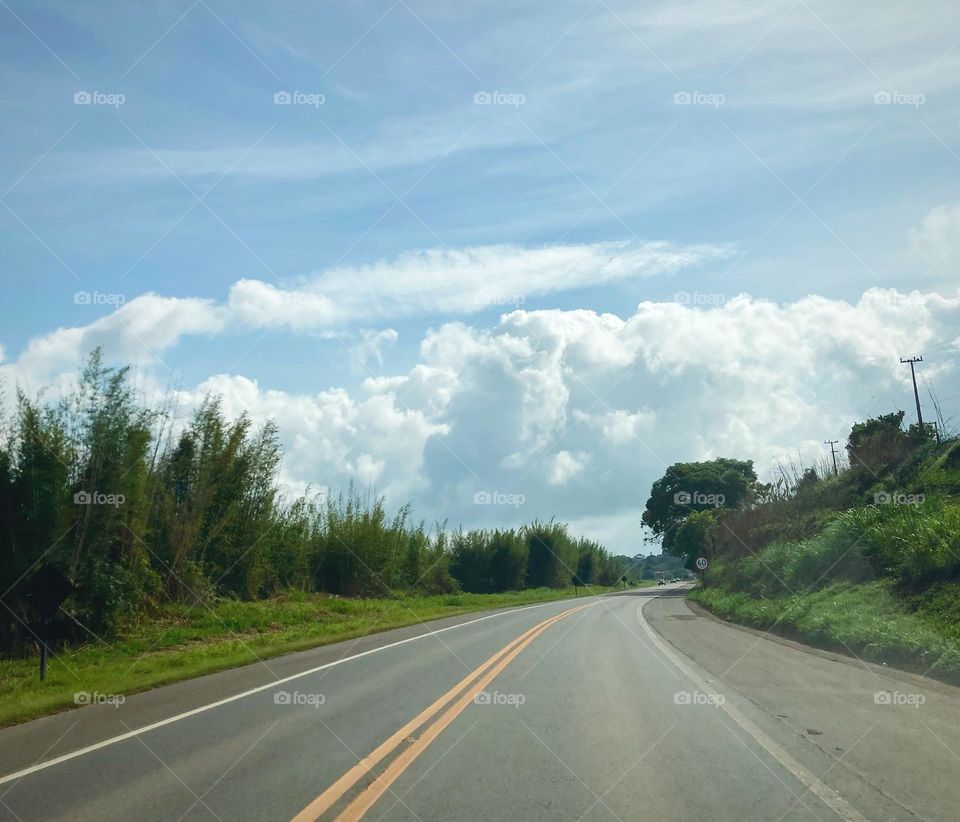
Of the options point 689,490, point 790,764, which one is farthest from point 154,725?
point 689,490

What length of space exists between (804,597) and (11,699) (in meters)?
20.2

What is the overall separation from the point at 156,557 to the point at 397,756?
636 inches

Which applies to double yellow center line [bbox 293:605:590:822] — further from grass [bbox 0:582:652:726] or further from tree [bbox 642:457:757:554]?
Result: tree [bbox 642:457:757:554]

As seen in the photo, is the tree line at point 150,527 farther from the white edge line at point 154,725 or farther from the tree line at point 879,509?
the tree line at point 879,509

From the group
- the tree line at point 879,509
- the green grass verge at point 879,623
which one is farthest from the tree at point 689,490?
the green grass verge at point 879,623

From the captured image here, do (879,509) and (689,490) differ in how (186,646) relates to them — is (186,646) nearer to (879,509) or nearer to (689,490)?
(879,509)

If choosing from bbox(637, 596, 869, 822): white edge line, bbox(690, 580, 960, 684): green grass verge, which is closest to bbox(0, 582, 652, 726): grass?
bbox(637, 596, 869, 822): white edge line

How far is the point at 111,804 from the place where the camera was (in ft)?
22.4

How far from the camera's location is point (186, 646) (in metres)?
20.0

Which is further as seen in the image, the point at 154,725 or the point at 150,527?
the point at 150,527

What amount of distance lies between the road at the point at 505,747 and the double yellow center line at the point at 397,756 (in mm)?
26

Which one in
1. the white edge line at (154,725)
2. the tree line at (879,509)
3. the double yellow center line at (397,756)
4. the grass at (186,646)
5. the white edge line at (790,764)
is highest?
the tree line at (879,509)

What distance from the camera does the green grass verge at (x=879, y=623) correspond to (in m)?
14.7

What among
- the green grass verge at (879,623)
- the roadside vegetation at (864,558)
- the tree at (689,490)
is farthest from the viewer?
the tree at (689,490)
